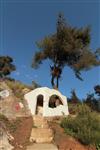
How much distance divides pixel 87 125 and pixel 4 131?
4626mm

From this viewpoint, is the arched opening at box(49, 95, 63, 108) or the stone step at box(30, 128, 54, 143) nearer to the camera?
the stone step at box(30, 128, 54, 143)

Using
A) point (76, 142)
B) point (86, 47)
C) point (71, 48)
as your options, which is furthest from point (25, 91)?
Result: point (76, 142)

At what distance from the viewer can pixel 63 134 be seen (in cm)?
1419

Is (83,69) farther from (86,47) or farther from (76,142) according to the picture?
(76,142)

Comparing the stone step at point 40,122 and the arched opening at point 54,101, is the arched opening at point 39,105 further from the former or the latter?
the stone step at point 40,122

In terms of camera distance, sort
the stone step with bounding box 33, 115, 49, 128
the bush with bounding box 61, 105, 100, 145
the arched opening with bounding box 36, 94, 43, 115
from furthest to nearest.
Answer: the arched opening with bounding box 36, 94, 43, 115 → the stone step with bounding box 33, 115, 49, 128 → the bush with bounding box 61, 105, 100, 145

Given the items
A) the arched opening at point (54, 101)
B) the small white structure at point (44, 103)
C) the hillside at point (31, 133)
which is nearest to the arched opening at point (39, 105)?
the small white structure at point (44, 103)

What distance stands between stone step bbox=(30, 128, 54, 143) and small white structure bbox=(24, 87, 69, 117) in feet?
17.5

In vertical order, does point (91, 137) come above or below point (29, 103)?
below

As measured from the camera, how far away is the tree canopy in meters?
25.6

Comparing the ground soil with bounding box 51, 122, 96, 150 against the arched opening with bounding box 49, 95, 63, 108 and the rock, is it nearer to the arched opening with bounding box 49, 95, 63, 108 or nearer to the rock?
the rock

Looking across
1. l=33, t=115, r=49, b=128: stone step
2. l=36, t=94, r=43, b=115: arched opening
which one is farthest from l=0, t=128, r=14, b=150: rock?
l=36, t=94, r=43, b=115: arched opening

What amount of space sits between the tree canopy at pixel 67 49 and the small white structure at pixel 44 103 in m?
4.25

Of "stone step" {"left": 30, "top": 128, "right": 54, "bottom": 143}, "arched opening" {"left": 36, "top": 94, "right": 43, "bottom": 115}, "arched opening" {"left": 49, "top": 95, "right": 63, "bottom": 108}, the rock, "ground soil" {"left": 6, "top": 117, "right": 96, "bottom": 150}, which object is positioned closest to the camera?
the rock
